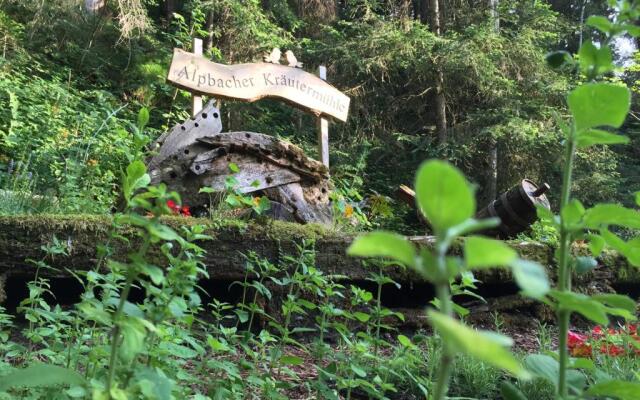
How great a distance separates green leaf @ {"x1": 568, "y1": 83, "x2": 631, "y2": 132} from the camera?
22.4 inches

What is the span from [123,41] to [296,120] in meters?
4.00

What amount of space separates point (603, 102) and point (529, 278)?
35 cm

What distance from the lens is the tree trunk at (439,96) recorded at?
442 inches

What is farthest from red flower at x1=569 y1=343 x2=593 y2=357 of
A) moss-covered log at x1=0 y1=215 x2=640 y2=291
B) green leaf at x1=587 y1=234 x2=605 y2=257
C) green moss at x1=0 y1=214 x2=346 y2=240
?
green leaf at x1=587 y1=234 x2=605 y2=257

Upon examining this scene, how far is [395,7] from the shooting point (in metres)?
12.4

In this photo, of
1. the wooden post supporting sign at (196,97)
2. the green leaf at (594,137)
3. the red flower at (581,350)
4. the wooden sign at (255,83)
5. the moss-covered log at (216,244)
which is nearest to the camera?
the green leaf at (594,137)

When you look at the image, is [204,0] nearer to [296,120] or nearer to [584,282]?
[296,120]

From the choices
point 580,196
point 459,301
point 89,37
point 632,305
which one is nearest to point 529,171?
point 580,196

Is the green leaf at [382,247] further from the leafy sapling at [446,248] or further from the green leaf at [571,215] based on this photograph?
the green leaf at [571,215]

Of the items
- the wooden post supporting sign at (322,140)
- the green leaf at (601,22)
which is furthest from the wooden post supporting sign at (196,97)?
the green leaf at (601,22)

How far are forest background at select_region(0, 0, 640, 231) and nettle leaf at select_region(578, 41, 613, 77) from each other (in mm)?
7944

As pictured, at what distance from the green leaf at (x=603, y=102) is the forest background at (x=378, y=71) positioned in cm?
801

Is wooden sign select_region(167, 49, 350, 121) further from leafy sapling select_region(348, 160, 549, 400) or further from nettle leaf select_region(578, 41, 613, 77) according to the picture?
leafy sapling select_region(348, 160, 549, 400)

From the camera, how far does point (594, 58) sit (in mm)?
643
